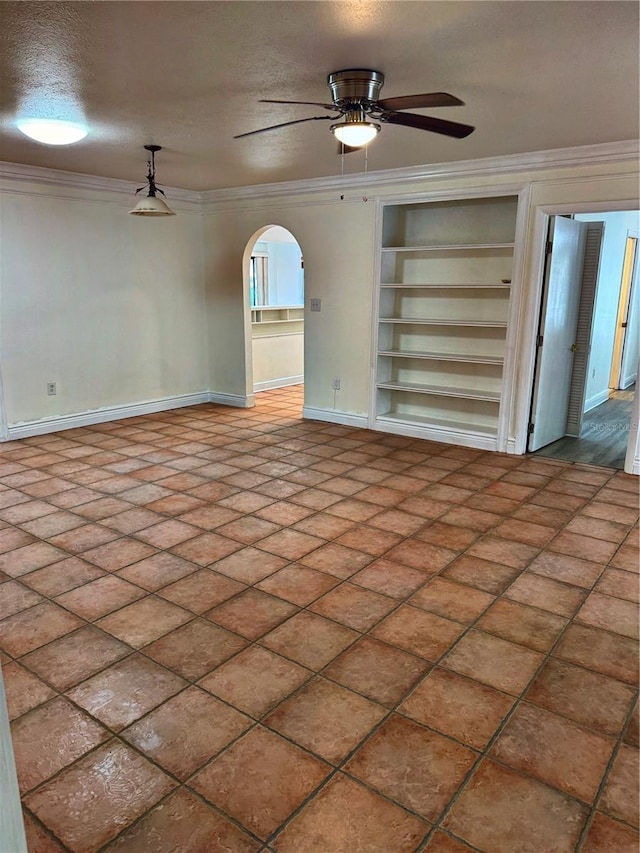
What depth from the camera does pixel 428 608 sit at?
2660 millimetres

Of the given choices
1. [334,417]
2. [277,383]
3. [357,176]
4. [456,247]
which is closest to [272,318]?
[277,383]

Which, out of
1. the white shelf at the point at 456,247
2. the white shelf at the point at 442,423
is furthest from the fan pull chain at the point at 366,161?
the white shelf at the point at 442,423

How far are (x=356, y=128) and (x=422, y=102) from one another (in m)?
0.44

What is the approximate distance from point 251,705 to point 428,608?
3.21ft

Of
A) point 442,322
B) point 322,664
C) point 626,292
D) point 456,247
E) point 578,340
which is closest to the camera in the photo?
point 322,664

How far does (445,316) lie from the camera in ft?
18.3

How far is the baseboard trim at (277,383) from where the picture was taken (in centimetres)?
789

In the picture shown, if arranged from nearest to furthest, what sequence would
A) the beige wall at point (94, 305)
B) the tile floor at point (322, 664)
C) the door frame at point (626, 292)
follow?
1. the tile floor at point (322, 664)
2. the beige wall at point (94, 305)
3. the door frame at point (626, 292)

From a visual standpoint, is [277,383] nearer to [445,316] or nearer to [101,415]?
[101,415]

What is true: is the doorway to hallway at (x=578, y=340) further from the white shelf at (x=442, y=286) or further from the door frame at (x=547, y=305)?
the white shelf at (x=442, y=286)

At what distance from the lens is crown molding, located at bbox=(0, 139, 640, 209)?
418 cm

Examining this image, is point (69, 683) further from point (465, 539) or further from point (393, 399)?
point (393, 399)

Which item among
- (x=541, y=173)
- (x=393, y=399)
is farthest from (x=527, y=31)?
(x=393, y=399)

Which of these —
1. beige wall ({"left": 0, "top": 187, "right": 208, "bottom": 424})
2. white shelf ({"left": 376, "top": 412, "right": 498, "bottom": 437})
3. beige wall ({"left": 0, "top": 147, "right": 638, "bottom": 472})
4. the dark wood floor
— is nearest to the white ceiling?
beige wall ({"left": 0, "top": 147, "right": 638, "bottom": 472})
